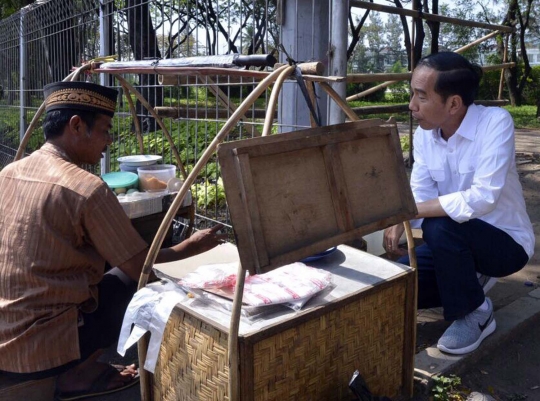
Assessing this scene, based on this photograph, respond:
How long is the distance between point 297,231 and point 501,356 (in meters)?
1.63

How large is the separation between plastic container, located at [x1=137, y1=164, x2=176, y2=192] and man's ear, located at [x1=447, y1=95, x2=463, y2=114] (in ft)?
5.76

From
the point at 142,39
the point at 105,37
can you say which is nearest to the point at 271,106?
the point at 142,39

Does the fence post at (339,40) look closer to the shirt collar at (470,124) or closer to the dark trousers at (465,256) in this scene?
the shirt collar at (470,124)

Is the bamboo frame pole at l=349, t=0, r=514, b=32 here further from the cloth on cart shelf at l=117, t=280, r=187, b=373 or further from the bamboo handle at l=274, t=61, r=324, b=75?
the cloth on cart shelf at l=117, t=280, r=187, b=373

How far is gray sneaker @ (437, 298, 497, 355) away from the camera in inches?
111

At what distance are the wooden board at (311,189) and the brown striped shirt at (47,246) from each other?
2.12 ft

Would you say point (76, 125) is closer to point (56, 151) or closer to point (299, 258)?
point (56, 151)

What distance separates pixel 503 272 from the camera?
2887mm

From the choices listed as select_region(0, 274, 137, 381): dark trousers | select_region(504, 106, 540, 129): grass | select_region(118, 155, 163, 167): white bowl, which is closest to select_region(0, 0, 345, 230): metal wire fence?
select_region(118, 155, 163, 167): white bowl

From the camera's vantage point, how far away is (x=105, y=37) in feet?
16.5

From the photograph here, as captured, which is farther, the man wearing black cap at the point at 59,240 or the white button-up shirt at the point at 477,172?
the white button-up shirt at the point at 477,172

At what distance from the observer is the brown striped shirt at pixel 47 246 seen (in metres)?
2.17

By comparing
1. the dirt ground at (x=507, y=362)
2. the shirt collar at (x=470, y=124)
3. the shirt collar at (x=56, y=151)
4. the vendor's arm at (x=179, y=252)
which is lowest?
the dirt ground at (x=507, y=362)

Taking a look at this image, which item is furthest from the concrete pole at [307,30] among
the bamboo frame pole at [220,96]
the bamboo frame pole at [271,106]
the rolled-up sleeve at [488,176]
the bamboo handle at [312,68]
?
the bamboo frame pole at [271,106]
